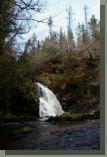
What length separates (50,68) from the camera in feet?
12.5

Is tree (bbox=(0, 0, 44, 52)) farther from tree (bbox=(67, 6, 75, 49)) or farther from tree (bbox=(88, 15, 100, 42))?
tree (bbox=(88, 15, 100, 42))

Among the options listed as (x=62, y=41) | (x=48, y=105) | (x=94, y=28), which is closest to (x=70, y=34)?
(x=62, y=41)

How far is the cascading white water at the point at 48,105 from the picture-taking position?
3787 millimetres

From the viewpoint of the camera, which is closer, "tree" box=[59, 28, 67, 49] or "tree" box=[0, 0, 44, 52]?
"tree" box=[59, 28, 67, 49]

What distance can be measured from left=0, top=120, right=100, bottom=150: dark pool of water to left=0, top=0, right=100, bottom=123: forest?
0.25 feet

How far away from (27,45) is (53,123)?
75cm

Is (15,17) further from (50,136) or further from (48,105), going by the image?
(50,136)

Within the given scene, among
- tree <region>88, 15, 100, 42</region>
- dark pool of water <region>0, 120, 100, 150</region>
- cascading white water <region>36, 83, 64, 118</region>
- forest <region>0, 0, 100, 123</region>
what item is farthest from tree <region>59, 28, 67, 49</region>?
dark pool of water <region>0, 120, 100, 150</region>

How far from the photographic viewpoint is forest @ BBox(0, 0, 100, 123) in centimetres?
374

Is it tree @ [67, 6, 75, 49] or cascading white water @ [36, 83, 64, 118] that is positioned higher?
tree @ [67, 6, 75, 49]

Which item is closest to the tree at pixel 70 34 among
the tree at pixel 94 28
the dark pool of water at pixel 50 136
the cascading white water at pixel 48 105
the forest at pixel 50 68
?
the forest at pixel 50 68

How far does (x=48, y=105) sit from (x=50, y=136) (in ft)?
0.95

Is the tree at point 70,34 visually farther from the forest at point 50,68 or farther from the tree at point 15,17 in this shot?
the tree at point 15,17

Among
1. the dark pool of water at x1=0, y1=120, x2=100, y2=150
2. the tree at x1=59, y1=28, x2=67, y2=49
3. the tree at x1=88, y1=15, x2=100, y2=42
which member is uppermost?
the tree at x1=88, y1=15, x2=100, y2=42
